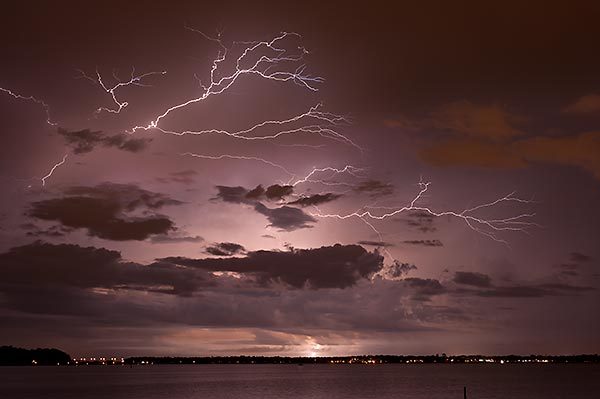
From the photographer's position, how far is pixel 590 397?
80500 millimetres

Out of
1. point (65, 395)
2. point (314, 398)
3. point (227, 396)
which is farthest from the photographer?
point (65, 395)

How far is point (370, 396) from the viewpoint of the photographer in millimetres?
81875

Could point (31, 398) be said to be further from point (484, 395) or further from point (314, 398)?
point (484, 395)

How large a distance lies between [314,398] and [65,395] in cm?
3236

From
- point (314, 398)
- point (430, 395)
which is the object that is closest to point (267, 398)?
point (314, 398)

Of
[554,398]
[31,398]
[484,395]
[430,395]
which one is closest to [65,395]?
[31,398]

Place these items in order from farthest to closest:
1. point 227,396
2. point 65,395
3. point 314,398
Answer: point 65,395 → point 227,396 → point 314,398

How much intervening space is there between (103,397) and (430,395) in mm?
37198

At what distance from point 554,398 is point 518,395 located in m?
4.52

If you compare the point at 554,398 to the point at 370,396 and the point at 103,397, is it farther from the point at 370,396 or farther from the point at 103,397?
the point at 103,397

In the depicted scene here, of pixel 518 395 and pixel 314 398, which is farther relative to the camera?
pixel 518 395

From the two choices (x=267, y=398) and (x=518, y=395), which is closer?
(x=267, y=398)

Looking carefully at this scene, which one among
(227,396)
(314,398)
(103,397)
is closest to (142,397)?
(103,397)

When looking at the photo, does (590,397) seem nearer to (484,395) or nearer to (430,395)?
(484,395)
